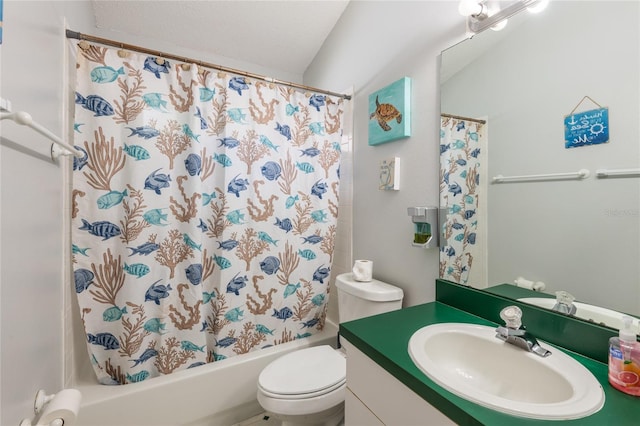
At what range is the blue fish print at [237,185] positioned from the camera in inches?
59.6

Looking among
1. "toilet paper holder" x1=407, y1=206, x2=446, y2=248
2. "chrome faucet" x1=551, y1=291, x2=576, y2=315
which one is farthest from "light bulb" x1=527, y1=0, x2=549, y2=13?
"chrome faucet" x1=551, y1=291, x2=576, y2=315

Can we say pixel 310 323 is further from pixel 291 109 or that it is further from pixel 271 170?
pixel 291 109

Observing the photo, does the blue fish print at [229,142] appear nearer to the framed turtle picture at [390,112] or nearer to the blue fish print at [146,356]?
the framed turtle picture at [390,112]

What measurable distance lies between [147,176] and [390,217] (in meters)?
1.26

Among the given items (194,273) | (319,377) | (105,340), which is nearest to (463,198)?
(319,377)

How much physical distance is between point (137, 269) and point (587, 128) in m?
1.80

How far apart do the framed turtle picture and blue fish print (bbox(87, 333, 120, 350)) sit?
169 centimetres

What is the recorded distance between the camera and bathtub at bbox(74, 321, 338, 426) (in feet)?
4.18

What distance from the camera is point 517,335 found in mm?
791

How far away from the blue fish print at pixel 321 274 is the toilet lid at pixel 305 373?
1.49ft

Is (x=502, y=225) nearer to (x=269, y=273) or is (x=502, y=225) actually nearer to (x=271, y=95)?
(x=269, y=273)

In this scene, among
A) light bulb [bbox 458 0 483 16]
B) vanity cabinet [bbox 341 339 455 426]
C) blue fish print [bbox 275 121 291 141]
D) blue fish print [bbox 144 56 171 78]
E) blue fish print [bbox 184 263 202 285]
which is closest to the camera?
vanity cabinet [bbox 341 339 455 426]

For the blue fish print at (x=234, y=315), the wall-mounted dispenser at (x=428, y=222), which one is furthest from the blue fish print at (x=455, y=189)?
the blue fish print at (x=234, y=315)

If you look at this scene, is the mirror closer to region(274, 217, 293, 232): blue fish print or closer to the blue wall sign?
the blue wall sign
